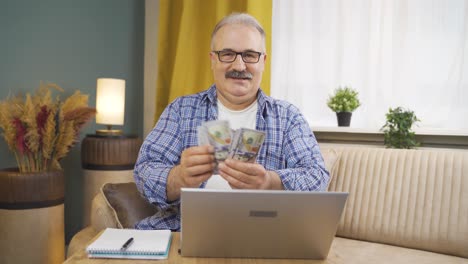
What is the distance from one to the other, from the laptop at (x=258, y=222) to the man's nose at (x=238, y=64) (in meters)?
0.79

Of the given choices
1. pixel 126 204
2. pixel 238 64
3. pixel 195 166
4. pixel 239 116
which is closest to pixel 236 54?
pixel 238 64

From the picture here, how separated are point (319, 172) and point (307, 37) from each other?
1441 millimetres

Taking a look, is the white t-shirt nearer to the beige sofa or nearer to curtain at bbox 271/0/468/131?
the beige sofa

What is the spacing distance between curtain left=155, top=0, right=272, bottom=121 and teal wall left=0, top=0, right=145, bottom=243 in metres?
0.33

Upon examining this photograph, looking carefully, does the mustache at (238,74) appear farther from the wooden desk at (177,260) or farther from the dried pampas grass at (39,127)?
the dried pampas grass at (39,127)

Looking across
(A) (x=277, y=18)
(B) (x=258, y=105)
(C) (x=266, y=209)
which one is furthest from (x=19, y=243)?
(A) (x=277, y=18)

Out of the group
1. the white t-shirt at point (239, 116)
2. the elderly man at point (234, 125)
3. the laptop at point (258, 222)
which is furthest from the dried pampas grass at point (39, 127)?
the laptop at point (258, 222)

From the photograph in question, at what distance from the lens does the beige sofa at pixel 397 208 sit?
178 cm

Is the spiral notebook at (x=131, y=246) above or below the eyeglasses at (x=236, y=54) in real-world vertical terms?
below

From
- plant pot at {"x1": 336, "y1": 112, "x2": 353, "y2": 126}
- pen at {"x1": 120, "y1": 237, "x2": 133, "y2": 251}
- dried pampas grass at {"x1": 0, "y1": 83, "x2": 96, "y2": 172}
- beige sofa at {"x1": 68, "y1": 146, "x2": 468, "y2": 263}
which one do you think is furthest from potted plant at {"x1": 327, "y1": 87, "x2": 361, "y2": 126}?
pen at {"x1": 120, "y1": 237, "x2": 133, "y2": 251}

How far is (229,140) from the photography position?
100cm

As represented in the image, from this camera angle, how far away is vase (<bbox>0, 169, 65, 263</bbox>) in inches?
81.3

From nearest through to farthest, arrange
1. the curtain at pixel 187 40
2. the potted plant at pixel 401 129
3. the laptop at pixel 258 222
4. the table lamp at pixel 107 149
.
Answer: the laptop at pixel 258 222 < the potted plant at pixel 401 129 < the table lamp at pixel 107 149 < the curtain at pixel 187 40

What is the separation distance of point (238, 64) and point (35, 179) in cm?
128
